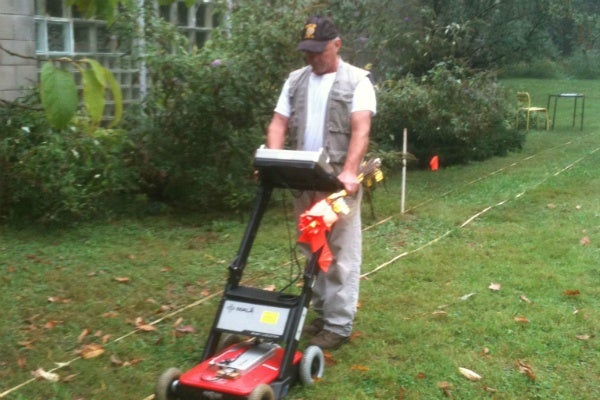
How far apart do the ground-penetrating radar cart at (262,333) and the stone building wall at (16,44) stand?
422 cm

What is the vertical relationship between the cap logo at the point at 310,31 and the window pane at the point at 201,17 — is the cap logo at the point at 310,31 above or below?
below

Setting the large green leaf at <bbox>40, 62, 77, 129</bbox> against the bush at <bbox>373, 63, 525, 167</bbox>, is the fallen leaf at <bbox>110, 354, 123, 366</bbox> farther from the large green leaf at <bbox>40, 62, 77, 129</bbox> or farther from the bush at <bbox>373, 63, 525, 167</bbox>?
the bush at <bbox>373, 63, 525, 167</bbox>

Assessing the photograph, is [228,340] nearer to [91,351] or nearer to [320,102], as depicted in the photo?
[91,351]

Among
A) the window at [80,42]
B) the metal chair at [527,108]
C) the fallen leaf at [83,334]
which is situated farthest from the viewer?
the metal chair at [527,108]

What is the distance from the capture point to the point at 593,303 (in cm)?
548

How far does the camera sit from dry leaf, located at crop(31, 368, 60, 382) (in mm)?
4238

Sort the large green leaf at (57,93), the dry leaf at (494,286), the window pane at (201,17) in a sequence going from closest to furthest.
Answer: the large green leaf at (57,93)
the dry leaf at (494,286)
the window pane at (201,17)

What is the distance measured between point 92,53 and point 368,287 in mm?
4255

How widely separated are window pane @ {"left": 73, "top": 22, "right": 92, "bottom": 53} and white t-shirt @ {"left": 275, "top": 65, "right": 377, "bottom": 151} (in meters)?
4.68

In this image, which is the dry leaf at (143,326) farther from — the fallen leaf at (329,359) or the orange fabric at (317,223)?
the orange fabric at (317,223)

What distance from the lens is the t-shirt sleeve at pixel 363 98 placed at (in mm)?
4434

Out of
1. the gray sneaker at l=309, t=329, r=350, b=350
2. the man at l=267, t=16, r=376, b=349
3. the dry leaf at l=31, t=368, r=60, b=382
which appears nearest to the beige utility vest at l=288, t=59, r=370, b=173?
the man at l=267, t=16, r=376, b=349

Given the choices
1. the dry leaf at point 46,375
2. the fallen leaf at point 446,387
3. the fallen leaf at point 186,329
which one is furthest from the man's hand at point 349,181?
the dry leaf at point 46,375

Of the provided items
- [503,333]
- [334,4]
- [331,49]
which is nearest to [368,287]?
[503,333]
